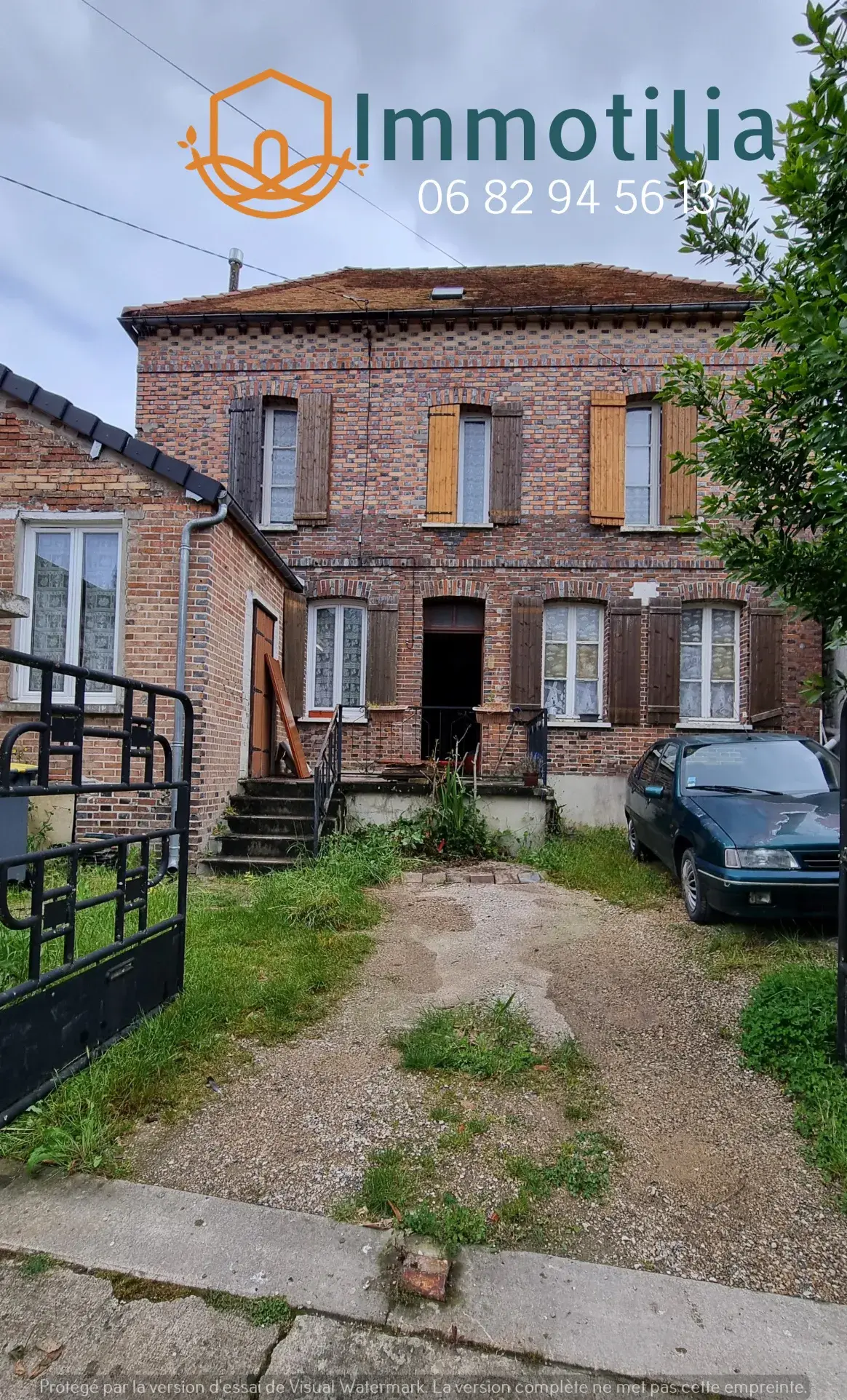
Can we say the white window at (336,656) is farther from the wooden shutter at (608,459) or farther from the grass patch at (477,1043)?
the grass patch at (477,1043)

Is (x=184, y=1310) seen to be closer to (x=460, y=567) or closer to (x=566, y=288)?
(x=460, y=567)

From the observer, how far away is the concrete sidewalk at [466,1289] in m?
1.75

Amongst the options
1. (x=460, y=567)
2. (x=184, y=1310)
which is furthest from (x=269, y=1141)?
(x=460, y=567)

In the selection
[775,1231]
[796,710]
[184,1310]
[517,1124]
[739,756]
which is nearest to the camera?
[184,1310]

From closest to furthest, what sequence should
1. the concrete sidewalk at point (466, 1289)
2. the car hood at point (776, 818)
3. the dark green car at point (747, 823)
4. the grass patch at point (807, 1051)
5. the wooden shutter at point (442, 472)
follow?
the concrete sidewalk at point (466, 1289) → the grass patch at point (807, 1051) → the dark green car at point (747, 823) → the car hood at point (776, 818) → the wooden shutter at point (442, 472)

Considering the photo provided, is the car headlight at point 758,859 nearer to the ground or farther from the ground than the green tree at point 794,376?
nearer to the ground

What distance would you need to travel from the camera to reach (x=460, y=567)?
36.8ft

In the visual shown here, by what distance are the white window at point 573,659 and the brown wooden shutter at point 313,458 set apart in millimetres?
3960

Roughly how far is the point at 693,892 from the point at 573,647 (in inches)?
240

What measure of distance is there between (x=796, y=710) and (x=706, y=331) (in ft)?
19.9

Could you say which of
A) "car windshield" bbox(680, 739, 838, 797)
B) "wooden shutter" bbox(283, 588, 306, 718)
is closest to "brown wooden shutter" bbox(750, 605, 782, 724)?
"car windshield" bbox(680, 739, 838, 797)

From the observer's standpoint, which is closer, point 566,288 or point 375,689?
point 375,689

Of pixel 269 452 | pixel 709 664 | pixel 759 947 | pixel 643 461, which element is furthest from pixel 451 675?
pixel 759 947

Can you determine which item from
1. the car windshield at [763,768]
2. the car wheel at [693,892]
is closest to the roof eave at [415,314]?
the car windshield at [763,768]
